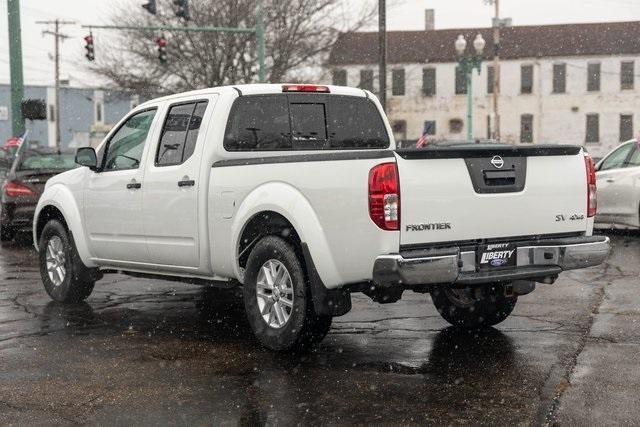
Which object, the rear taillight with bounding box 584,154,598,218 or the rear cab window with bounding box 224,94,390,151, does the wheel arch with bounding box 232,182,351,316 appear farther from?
the rear taillight with bounding box 584,154,598,218

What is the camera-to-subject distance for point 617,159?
1522cm

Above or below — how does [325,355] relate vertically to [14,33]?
below

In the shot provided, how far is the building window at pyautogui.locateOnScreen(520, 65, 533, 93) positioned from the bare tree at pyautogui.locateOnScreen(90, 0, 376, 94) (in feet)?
99.3

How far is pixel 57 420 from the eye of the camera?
201 inches

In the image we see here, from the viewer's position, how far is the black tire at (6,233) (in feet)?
49.4

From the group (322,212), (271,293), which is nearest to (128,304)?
(271,293)

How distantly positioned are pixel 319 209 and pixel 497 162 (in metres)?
1.18

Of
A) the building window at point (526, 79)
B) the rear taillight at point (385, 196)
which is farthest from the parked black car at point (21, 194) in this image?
the building window at point (526, 79)

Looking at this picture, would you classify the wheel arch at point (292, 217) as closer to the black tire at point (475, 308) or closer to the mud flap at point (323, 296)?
the mud flap at point (323, 296)

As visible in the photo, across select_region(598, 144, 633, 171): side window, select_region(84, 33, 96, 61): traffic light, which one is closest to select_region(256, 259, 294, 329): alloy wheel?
select_region(598, 144, 633, 171): side window

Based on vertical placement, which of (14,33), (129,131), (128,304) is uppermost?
(14,33)

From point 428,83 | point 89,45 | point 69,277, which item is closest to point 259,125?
point 69,277

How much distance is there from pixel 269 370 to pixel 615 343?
2.48 meters

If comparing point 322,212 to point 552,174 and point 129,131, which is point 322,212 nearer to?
point 552,174
